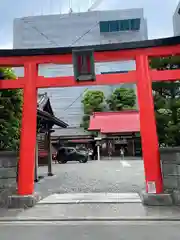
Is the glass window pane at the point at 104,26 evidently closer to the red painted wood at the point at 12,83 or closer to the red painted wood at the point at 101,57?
the red painted wood at the point at 101,57

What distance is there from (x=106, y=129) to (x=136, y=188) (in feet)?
73.6

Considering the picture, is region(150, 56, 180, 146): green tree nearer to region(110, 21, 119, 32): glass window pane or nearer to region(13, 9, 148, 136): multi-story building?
region(13, 9, 148, 136): multi-story building

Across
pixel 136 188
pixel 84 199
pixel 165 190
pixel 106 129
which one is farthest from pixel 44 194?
pixel 106 129

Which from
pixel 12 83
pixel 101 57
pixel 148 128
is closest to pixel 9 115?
pixel 12 83

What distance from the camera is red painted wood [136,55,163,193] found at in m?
9.14

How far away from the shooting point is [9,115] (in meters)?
10.6

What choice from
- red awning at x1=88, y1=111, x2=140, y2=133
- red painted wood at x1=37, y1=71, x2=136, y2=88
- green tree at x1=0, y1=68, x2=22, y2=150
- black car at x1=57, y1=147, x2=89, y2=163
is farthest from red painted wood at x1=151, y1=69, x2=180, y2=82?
red awning at x1=88, y1=111, x2=140, y2=133

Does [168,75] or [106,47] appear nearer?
[168,75]

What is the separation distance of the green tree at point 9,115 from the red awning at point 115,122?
77.9 ft

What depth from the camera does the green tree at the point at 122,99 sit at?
46138mm

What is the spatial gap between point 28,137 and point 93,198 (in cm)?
321

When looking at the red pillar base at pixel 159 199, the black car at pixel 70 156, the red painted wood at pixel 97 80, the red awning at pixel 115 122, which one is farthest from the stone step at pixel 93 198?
the red awning at pixel 115 122

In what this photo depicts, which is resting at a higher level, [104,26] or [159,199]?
[104,26]

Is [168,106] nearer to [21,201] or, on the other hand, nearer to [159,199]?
[159,199]
